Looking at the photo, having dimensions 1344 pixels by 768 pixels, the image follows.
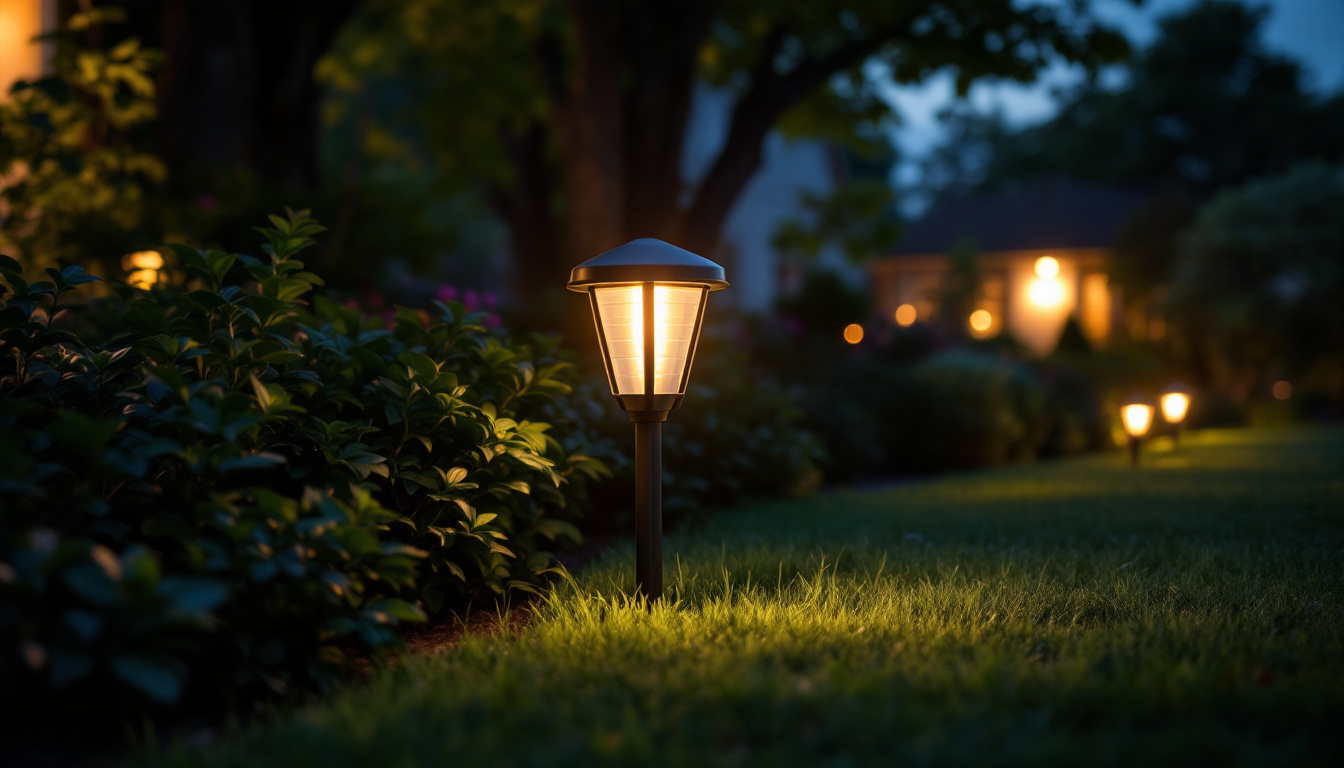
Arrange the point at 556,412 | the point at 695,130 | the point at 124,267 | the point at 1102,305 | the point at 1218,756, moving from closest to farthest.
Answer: the point at 1218,756
the point at 556,412
the point at 124,267
the point at 695,130
the point at 1102,305

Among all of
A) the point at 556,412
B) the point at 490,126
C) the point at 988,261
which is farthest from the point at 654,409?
the point at 988,261

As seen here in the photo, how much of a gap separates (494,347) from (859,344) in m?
12.7

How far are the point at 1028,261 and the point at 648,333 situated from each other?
38.2m

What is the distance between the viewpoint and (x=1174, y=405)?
12266 mm

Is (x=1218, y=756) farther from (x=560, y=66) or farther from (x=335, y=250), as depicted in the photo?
(x=560, y=66)

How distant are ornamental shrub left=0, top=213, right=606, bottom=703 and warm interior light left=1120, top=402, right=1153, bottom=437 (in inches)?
339

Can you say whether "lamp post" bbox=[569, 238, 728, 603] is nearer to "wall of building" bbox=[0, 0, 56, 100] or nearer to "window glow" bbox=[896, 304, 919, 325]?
"wall of building" bbox=[0, 0, 56, 100]

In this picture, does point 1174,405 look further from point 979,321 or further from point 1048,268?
point 979,321

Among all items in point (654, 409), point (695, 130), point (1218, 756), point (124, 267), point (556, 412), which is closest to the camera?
point (1218, 756)

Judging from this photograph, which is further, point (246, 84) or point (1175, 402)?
point (1175, 402)

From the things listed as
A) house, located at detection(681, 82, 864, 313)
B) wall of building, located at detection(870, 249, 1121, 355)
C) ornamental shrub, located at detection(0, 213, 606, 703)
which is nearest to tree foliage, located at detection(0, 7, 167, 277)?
ornamental shrub, located at detection(0, 213, 606, 703)

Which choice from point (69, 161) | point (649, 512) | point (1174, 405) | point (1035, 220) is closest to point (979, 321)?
point (1035, 220)

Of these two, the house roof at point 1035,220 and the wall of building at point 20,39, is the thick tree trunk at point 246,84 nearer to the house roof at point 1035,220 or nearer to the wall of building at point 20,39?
the wall of building at point 20,39

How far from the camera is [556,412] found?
4891 mm
